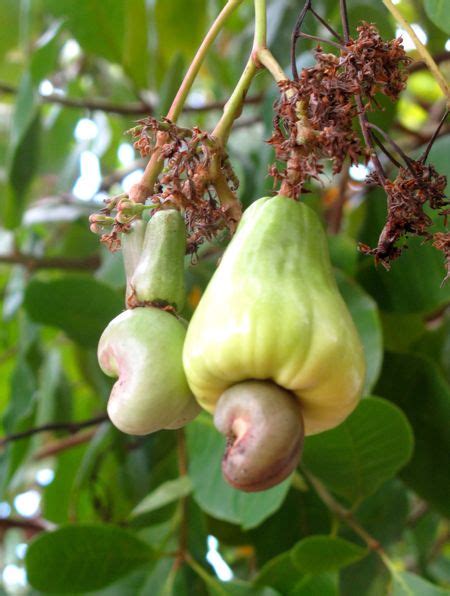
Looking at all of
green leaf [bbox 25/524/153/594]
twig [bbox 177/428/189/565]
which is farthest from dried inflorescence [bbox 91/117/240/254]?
twig [bbox 177/428/189/565]

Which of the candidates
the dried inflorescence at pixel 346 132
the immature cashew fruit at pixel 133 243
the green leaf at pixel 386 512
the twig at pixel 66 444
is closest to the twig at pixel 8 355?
the twig at pixel 66 444

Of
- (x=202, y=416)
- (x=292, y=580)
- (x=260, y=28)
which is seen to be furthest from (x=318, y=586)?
(x=260, y=28)

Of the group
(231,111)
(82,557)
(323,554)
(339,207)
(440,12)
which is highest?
(440,12)

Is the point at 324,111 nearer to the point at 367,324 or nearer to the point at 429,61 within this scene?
the point at 429,61

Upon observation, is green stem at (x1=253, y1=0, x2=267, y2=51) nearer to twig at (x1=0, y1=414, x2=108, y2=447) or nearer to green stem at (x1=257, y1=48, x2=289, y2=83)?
green stem at (x1=257, y1=48, x2=289, y2=83)

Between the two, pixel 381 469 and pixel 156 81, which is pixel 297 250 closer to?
pixel 381 469

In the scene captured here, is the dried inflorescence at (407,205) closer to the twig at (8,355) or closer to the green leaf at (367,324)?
the green leaf at (367,324)
